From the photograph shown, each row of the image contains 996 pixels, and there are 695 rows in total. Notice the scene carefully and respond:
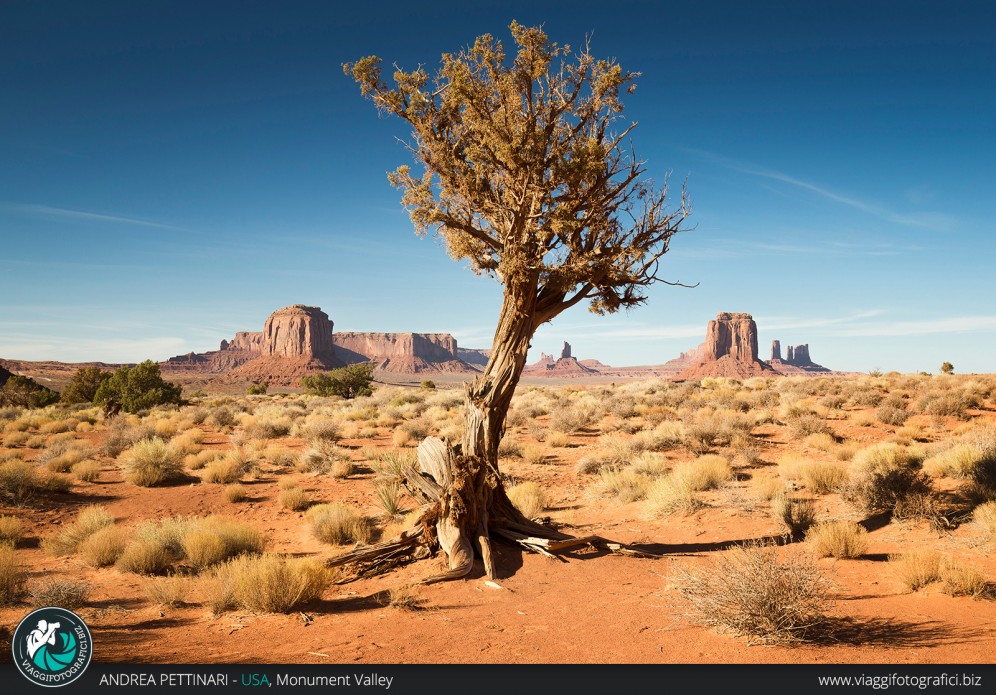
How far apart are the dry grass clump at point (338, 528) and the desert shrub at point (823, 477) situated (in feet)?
30.7

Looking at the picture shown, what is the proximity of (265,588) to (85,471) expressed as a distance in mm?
11751

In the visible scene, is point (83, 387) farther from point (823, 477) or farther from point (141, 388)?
point (823, 477)

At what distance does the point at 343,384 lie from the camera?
43.7 m

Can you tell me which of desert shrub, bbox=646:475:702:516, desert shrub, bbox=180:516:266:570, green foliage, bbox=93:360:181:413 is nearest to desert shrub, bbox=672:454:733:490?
desert shrub, bbox=646:475:702:516

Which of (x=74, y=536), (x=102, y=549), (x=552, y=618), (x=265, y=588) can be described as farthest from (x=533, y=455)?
(x=265, y=588)

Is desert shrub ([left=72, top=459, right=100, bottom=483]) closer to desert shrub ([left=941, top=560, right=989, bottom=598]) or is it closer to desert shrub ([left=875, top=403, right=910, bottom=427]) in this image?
desert shrub ([left=941, top=560, right=989, bottom=598])

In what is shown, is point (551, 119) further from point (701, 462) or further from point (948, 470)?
point (948, 470)

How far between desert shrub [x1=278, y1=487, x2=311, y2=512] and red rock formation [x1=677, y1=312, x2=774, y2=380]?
134m

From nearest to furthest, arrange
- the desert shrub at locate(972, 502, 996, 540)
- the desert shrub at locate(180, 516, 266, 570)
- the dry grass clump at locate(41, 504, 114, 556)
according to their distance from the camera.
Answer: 1. the desert shrub at locate(972, 502, 996, 540)
2. the desert shrub at locate(180, 516, 266, 570)
3. the dry grass clump at locate(41, 504, 114, 556)

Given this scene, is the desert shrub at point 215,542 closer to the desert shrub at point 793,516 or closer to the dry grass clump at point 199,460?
the dry grass clump at point 199,460

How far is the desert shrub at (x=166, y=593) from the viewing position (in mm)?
6086

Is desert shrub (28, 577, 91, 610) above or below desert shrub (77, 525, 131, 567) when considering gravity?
above

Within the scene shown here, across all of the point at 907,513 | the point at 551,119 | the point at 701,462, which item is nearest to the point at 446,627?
the point at 551,119

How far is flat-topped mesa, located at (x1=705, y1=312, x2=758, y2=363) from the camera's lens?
142m
